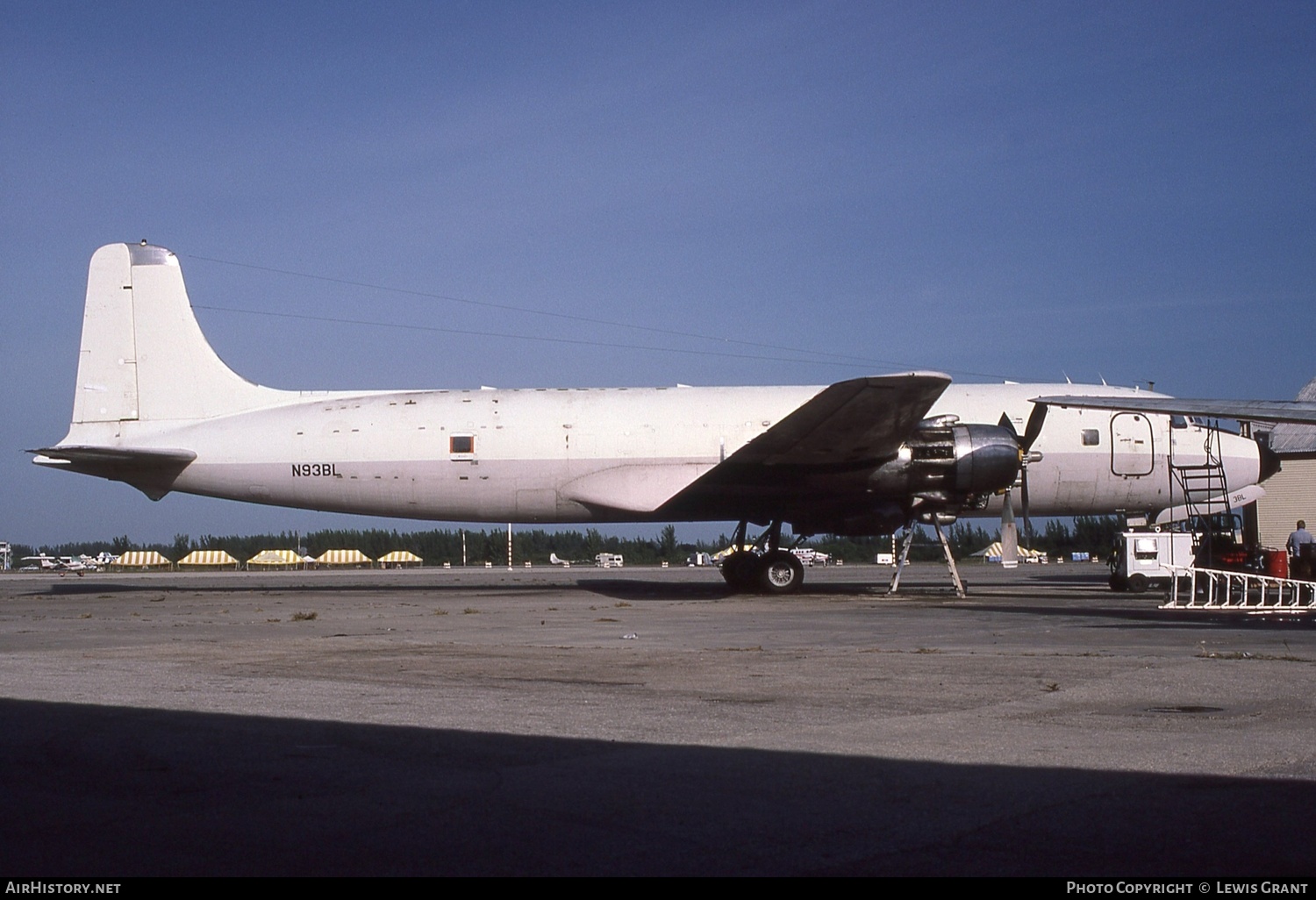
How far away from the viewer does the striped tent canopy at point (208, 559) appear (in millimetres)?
69438

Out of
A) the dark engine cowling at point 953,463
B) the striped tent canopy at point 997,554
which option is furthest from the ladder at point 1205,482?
the striped tent canopy at point 997,554

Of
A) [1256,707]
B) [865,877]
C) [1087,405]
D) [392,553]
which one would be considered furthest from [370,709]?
[392,553]

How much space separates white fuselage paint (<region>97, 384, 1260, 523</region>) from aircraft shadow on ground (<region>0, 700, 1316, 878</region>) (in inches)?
654

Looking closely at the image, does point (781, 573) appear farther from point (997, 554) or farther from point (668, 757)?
point (997, 554)

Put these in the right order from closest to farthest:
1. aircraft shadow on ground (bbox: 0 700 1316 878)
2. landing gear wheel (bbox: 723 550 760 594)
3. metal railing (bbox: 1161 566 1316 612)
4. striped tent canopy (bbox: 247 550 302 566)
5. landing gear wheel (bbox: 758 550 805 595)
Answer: aircraft shadow on ground (bbox: 0 700 1316 878)
metal railing (bbox: 1161 566 1316 612)
landing gear wheel (bbox: 758 550 805 595)
landing gear wheel (bbox: 723 550 760 594)
striped tent canopy (bbox: 247 550 302 566)

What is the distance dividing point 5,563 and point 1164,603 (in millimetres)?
79406

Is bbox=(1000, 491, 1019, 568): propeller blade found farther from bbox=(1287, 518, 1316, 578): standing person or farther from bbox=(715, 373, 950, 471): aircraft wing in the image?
bbox=(1287, 518, 1316, 578): standing person

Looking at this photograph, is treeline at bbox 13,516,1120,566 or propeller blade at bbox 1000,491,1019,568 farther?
treeline at bbox 13,516,1120,566

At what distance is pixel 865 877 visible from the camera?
3578mm

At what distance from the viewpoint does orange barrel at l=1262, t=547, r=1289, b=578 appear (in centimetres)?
2026

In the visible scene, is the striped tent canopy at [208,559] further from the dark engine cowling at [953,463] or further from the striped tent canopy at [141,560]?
the dark engine cowling at [953,463]

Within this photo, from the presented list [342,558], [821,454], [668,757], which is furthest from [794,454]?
[342,558]

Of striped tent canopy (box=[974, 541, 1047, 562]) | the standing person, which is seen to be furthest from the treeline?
the standing person

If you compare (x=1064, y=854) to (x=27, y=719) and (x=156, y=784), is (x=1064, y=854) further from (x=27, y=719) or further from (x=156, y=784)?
(x=27, y=719)
